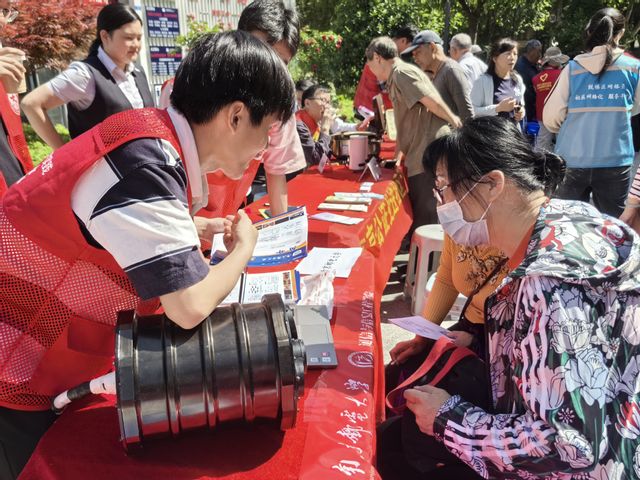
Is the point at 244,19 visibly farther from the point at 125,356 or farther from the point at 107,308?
the point at 125,356

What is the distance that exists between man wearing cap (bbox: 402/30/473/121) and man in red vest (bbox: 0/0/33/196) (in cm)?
303

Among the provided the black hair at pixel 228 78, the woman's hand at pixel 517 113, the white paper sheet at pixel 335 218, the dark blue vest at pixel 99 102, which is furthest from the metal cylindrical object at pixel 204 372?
the woman's hand at pixel 517 113

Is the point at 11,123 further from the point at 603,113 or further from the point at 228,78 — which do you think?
the point at 603,113

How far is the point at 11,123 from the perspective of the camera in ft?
6.27

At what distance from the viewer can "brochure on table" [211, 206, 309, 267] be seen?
5.42 feet

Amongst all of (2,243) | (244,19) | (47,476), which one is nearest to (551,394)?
(47,476)

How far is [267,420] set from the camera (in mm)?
954

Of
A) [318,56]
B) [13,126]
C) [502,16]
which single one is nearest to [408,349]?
[13,126]

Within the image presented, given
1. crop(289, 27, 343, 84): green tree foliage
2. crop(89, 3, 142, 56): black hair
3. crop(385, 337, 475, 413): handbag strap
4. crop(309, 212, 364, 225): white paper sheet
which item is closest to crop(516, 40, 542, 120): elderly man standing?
crop(309, 212, 364, 225): white paper sheet

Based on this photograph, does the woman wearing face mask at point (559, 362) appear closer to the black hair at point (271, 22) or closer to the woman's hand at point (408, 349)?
the woman's hand at point (408, 349)

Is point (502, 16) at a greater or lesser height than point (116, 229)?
greater

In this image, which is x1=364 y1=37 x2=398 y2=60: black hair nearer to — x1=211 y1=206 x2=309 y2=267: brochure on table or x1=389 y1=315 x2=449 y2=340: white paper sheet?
x1=211 y1=206 x2=309 y2=267: brochure on table

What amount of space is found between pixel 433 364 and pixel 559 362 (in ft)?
1.58

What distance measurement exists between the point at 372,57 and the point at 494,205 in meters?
2.78
